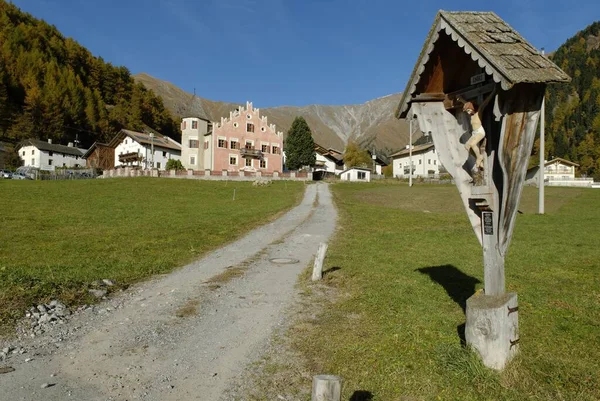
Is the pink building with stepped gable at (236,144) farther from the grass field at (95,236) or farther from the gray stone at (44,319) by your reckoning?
the gray stone at (44,319)

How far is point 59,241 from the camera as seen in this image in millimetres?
17266

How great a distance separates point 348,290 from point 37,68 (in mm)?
158974

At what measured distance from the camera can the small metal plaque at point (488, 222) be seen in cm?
616

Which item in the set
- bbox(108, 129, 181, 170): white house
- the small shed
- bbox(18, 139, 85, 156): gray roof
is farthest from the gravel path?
bbox(18, 139, 85, 156): gray roof

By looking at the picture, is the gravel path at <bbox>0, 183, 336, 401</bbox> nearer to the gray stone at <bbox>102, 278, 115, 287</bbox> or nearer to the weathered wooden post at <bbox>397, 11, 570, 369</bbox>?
the gray stone at <bbox>102, 278, 115, 287</bbox>

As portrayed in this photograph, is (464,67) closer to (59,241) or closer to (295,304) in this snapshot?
(295,304)

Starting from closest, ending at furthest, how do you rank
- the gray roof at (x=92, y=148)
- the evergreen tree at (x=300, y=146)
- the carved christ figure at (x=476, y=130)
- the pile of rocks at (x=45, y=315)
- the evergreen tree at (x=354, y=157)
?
the carved christ figure at (x=476, y=130) < the pile of rocks at (x=45, y=315) < the evergreen tree at (x=300, y=146) < the gray roof at (x=92, y=148) < the evergreen tree at (x=354, y=157)

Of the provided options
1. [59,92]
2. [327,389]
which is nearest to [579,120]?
[59,92]

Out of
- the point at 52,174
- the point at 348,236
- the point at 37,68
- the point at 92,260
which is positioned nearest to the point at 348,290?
the point at 92,260

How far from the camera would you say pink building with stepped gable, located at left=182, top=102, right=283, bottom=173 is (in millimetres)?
79000

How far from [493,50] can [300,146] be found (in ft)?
301

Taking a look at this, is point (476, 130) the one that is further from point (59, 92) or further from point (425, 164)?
point (59, 92)

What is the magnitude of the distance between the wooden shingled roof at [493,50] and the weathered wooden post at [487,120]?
0.05ft

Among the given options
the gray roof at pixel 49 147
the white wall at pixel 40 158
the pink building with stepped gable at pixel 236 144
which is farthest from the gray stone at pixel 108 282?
the gray roof at pixel 49 147
